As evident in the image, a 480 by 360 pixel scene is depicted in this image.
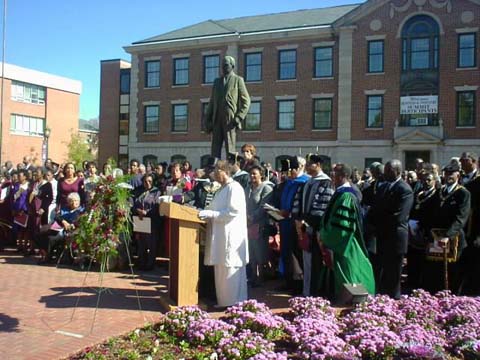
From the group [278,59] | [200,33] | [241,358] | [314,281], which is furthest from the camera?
[200,33]

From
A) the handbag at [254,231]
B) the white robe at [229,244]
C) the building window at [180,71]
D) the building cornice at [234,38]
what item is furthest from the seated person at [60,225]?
the building window at [180,71]

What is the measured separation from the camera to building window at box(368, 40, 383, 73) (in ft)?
104

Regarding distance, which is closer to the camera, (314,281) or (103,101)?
(314,281)

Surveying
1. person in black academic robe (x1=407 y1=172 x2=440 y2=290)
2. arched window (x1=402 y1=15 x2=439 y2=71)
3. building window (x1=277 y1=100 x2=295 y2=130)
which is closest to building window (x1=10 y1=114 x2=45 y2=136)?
building window (x1=277 y1=100 x2=295 y2=130)

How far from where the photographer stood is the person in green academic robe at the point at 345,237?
7.44m

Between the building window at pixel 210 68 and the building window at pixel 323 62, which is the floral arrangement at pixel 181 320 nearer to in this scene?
the building window at pixel 323 62

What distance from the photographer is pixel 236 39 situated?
35.1 m

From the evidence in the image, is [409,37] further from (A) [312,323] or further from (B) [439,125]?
(A) [312,323]

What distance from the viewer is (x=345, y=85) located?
32.1 meters

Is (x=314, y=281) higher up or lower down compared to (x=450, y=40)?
lower down

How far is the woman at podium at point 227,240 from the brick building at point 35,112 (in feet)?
146

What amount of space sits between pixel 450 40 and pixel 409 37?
2255mm

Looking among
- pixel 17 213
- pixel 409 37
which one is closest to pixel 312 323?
pixel 17 213

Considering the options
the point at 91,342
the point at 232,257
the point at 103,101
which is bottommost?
the point at 91,342
